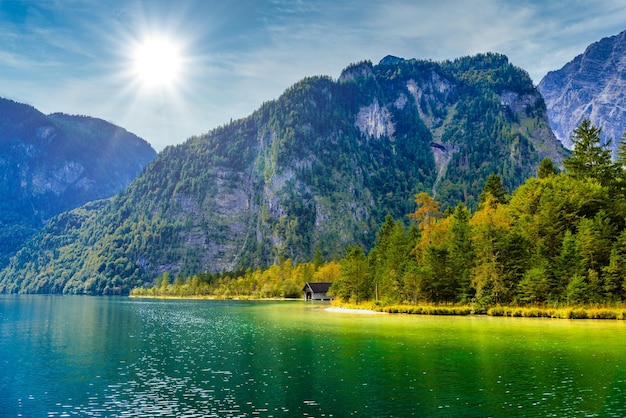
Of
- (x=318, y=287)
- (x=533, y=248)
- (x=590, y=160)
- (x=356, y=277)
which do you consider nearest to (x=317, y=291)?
(x=318, y=287)

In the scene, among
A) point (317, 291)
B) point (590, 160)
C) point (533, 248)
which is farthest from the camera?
point (317, 291)

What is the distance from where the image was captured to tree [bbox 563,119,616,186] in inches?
3829

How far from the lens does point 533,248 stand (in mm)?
85812

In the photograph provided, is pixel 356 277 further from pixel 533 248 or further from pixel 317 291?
pixel 317 291

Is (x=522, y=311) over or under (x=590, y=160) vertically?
under

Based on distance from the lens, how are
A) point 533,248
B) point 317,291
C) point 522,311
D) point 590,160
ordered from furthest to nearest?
point 317,291 → point 590,160 → point 533,248 → point 522,311

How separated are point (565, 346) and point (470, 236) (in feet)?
173

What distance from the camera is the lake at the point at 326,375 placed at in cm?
2392

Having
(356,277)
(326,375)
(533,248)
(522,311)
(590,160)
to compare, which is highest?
(590,160)

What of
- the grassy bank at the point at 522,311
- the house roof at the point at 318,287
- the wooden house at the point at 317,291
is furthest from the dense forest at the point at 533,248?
the house roof at the point at 318,287

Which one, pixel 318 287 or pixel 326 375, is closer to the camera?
pixel 326 375

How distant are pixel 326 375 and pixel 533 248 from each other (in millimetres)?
66323

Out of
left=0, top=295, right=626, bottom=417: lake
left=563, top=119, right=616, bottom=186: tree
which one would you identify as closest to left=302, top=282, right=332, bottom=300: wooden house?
left=563, top=119, right=616, bottom=186: tree

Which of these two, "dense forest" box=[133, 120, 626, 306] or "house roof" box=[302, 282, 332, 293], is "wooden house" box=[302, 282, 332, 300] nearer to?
"house roof" box=[302, 282, 332, 293]
